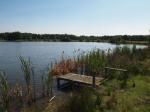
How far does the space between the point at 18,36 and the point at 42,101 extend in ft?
298

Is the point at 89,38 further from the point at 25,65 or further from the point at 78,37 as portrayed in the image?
the point at 25,65

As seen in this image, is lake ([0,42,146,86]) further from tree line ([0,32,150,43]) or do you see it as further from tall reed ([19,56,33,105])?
tree line ([0,32,150,43])

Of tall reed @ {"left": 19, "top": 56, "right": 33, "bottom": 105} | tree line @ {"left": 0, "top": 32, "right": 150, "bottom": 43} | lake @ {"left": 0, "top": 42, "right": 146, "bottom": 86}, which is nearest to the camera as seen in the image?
tall reed @ {"left": 19, "top": 56, "right": 33, "bottom": 105}

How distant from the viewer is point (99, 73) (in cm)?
1263

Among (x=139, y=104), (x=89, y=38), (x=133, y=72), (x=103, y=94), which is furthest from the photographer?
(x=89, y=38)

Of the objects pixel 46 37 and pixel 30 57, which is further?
pixel 46 37

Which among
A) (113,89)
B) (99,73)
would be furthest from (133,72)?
(113,89)

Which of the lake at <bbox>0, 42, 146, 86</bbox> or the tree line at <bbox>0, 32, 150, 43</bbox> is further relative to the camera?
the tree line at <bbox>0, 32, 150, 43</bbox>

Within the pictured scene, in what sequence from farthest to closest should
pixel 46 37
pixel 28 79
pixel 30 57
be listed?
1. pixel 46 37
2. pixel 30 57
3. pixel 28 79

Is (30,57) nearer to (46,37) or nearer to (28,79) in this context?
(28,79)

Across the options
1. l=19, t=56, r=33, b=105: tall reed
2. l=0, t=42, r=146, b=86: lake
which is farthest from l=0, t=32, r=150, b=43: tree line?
l=19, t=56, r=33, b=105: tall reed

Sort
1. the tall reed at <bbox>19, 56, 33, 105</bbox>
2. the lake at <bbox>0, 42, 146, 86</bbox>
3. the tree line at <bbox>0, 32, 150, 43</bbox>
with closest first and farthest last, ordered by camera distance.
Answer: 1. the tall reed at <bbox>19, 56, 33, 105</bbox>
2. the lake at <bbox>0, 42, 146, 86</bbox>
3. the tree line at <bbox>0, 32, 150, 43</bbox>

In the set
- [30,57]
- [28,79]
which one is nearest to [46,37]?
[30,57]

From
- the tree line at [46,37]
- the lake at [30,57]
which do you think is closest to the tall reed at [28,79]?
the lake at [30,57]
